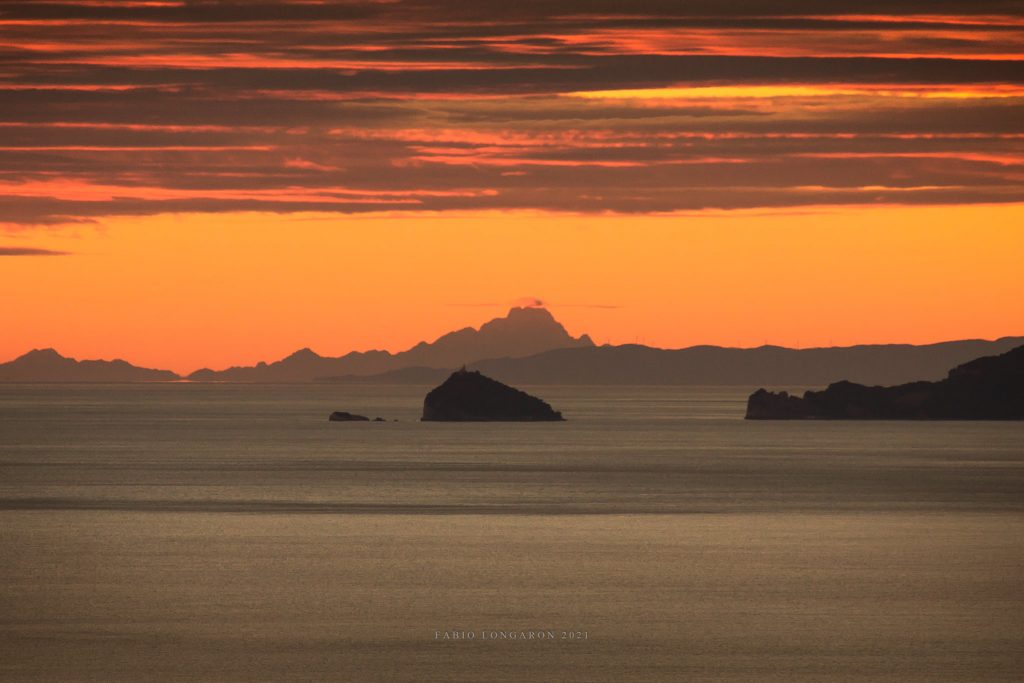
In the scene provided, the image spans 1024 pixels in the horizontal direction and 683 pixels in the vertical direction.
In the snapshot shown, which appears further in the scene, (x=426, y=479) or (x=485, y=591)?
(x=426, y=479)

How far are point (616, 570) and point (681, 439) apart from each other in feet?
393

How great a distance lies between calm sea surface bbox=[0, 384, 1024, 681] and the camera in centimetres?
3788

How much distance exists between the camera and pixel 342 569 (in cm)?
5406

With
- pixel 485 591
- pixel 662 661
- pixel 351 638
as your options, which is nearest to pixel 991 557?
pixel 485 591

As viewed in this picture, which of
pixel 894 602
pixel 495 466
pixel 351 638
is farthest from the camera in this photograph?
pixel 495 466

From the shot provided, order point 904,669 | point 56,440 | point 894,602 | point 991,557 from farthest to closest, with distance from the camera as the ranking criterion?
point 56,440, point 991,557, point 894,602, point 904,669

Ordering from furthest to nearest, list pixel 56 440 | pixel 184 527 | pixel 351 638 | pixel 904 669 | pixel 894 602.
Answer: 1. pixel 56 440
2. pixel 184 527
3. pixel 894 602
4. pixel 351 638
5. pixel 904 669

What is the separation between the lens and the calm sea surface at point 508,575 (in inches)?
1491

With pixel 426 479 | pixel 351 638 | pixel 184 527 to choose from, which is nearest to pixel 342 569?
pixel 351 638

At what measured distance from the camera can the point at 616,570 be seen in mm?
54031

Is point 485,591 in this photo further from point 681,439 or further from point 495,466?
point 681,439

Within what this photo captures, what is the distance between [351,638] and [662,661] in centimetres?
850

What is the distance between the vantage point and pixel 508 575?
173 feet

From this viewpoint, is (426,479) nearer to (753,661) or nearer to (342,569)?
(342,569)
